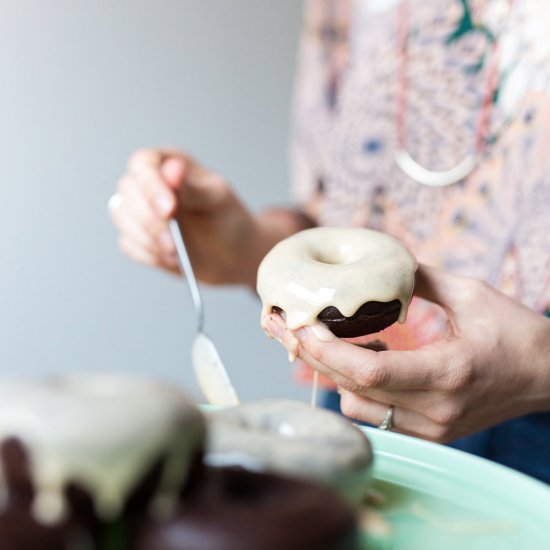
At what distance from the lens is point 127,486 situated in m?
0.33

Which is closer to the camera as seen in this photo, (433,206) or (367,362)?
(367,362)

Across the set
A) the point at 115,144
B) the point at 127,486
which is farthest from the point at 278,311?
the point at 115,144

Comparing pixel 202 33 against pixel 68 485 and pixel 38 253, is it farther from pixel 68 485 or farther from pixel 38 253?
pixel 68 485

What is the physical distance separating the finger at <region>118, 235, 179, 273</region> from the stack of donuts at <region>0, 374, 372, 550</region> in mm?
758

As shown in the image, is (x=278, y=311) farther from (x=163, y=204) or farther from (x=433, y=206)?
(x=433, y=206)

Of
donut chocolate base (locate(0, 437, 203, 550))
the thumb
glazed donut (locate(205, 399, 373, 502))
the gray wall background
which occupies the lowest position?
the gray wall background

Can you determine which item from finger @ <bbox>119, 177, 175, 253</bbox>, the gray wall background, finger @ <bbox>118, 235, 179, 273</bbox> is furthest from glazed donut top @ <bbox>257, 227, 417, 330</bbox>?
the gray wall background

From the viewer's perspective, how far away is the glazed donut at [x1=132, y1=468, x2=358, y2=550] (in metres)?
Answer: 0.32

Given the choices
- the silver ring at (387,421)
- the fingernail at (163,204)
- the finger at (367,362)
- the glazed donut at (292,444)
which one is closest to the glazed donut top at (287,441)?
the glazed donut at (292,444)

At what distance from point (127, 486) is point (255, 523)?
2.2 inches

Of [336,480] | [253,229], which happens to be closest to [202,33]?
[253,229]

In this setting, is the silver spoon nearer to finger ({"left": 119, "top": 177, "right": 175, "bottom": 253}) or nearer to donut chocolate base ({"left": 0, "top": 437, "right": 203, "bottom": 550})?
finger ({"left": 119, "top": 177, "right": 175, "bottom": 253})

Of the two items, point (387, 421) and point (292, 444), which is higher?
point (292, 444)

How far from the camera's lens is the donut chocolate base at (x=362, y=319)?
61cm
